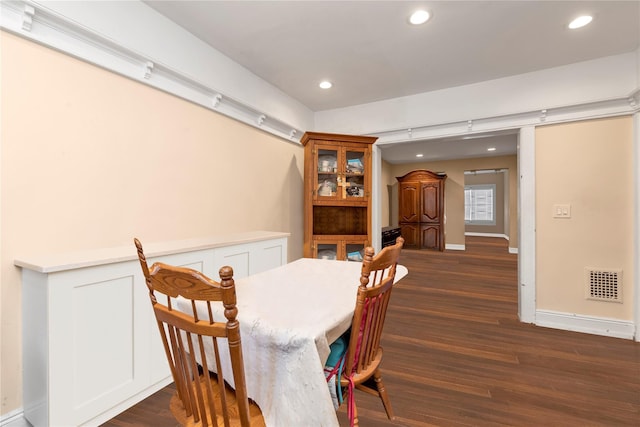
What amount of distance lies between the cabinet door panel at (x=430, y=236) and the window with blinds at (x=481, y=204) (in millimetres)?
4188

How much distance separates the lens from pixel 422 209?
26.0 ft

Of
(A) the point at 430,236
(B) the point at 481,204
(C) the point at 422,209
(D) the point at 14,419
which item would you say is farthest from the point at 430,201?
(D) the point at 14,419

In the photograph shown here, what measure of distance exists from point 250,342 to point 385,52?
8.47 feet

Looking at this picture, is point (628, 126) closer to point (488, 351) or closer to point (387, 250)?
point (488, 351)

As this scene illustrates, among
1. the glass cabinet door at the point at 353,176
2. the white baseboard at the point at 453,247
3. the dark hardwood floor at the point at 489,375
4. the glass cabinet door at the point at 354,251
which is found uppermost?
the glass cabinet door at the point at 353,176

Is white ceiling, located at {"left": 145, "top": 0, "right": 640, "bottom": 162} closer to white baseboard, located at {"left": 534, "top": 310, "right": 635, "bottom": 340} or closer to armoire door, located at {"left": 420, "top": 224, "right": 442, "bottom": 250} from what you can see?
white baseboard, located at {"left": 534, "top": 310, "right": 635, "bottom": 340}

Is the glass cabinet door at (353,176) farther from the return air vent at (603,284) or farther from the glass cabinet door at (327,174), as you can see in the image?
the return air vent at (603,284)

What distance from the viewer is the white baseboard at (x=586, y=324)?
2669mm

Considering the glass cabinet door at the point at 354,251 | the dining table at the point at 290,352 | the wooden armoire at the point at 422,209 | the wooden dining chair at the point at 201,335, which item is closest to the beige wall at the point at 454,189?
the wooden armoire at the point at 422,209

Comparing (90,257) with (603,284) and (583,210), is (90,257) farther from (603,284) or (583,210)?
(603,284)

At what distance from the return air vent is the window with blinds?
29.2 ft

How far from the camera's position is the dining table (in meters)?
0.85

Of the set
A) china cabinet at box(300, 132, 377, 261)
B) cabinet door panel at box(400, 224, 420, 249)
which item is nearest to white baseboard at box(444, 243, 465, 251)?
cabinet door panel at box(400, 224, 420, 249)

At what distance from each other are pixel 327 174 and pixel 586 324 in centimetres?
297
